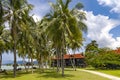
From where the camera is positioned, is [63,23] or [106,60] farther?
[106,60]

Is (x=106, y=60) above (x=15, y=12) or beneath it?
beneath

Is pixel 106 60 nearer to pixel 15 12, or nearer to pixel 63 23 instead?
pixel 63 23

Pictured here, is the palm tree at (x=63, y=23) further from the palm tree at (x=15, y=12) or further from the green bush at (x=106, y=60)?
the green bush at (x=106, y=60)

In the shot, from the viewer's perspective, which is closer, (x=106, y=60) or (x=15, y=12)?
(x=15, y=12)

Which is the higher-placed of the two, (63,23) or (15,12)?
(15,12)

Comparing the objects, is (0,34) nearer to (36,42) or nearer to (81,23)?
(36,42)

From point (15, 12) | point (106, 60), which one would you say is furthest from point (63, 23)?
point (106, 60)

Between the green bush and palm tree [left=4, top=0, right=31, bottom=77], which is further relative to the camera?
the green bush

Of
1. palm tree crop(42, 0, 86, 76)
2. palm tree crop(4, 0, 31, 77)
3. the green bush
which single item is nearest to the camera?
palm tree crop(42, 0, 86, 76)

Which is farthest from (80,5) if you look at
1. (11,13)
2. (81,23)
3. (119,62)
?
(119,62)

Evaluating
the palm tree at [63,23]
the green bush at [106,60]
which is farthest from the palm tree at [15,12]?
the green bush at [106,60]

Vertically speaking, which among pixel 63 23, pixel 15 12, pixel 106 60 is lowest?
pixel 106 60

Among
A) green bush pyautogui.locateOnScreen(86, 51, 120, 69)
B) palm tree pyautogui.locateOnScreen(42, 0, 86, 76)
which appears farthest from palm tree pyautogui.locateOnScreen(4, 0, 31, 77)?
green bush pyautogui.locateOnScreen(86, 51, 120, 69)

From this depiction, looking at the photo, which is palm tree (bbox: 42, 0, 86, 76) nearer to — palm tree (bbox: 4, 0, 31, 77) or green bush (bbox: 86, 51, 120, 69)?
palm tree (bbox: 4, 0, 31, 77)
